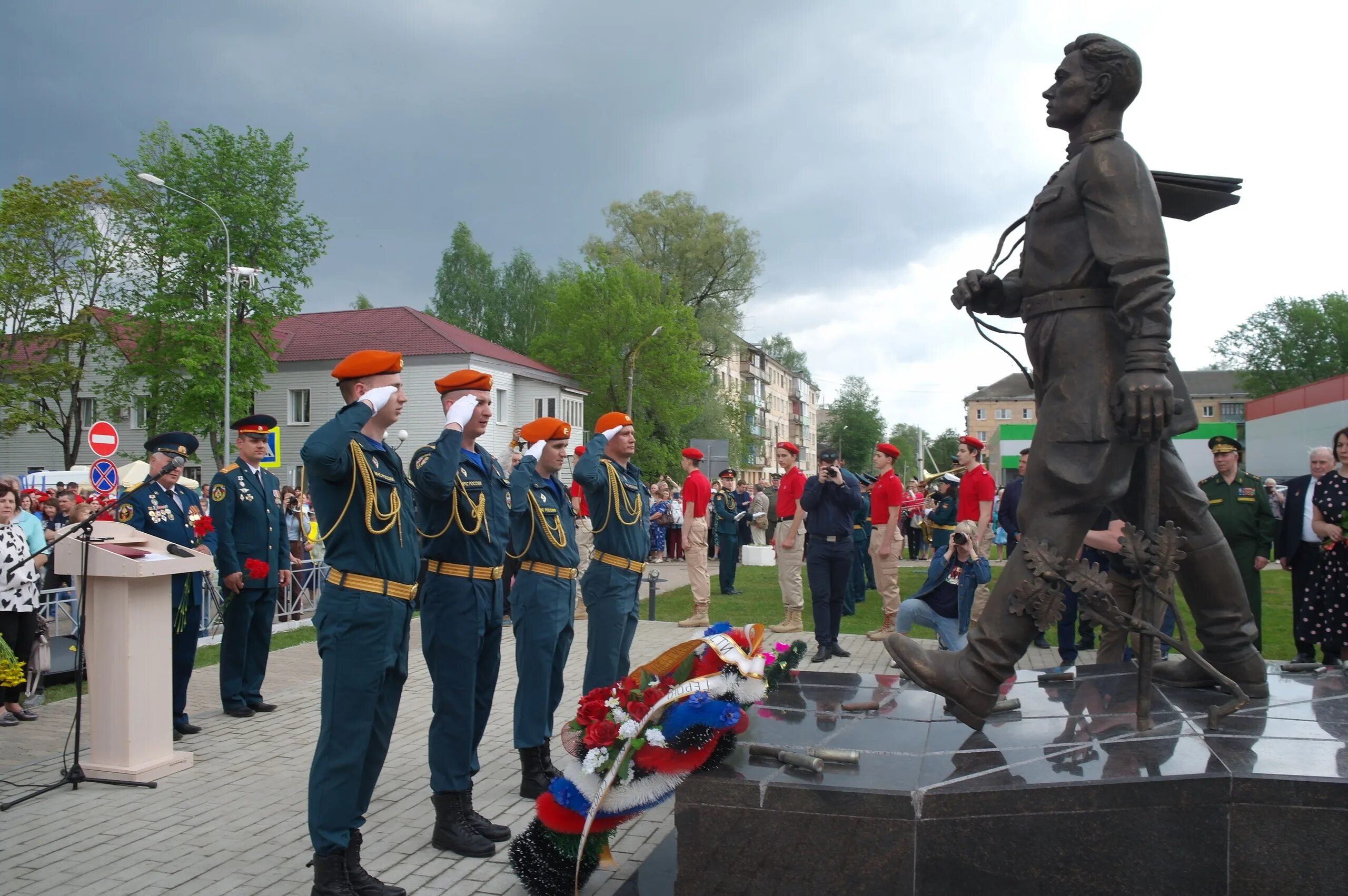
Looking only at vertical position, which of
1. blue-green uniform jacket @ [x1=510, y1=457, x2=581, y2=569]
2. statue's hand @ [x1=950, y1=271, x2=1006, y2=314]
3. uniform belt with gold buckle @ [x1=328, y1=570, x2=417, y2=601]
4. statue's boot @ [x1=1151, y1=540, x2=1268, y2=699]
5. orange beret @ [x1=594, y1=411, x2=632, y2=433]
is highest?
statue's hand @ [x1=950, y1=271, x2=1006, y2=314]

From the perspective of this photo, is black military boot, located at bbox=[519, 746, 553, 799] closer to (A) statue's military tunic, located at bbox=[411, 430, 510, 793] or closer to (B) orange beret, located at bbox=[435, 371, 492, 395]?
(A) statue's military tunic, located at bbox=[411, 430, 510, 793]

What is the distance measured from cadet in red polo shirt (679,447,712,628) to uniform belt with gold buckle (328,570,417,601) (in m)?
7.90

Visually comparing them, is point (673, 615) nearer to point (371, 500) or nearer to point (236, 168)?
point (371, 500)

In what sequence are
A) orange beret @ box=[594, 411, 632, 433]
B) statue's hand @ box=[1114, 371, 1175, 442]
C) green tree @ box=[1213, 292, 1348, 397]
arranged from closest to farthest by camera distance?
statue's hand @ box=[1114, 371, 1175, 442]
orange beret @ box=[594, 411, 632, 433]
green tree @ box=[1213, 292, 1348, 397]

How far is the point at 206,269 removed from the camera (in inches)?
1387

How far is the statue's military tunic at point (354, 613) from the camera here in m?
3.74

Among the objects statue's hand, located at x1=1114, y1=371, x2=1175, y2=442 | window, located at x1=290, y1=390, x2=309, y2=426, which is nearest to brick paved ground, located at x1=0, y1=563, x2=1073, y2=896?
statue's hand, located at x1=1114, y1=371, x2=1175, y2=442

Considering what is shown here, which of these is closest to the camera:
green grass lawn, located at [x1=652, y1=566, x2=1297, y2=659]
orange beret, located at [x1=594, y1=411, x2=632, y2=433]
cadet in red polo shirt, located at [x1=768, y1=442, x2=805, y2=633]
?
orange beret, located at [x1=594, y1=411, x2=632, y2=433]

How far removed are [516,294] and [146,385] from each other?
891 inches

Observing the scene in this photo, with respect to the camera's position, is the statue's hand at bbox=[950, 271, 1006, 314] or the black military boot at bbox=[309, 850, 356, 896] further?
the statue's hand at bbox=[950, 271, 1006, 314]

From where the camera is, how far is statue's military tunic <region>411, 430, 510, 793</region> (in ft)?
14.6

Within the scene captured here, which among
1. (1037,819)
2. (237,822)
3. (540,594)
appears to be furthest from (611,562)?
(1037,819)

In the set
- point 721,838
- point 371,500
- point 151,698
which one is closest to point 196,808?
point 151,698

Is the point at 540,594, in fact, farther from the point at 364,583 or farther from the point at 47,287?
the point at 47,287
